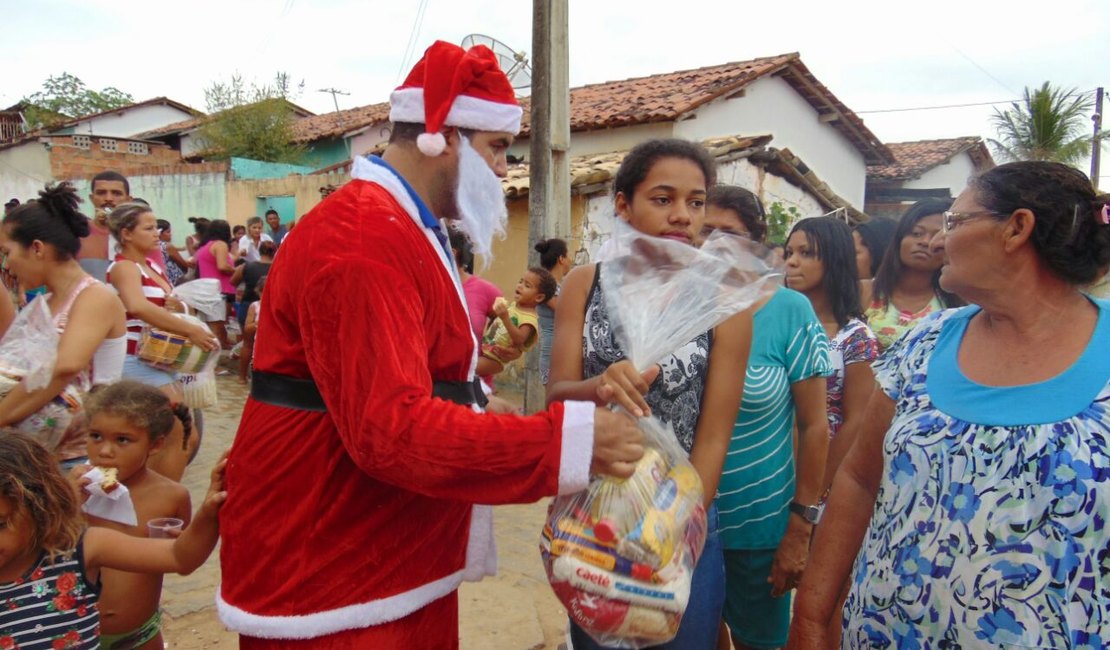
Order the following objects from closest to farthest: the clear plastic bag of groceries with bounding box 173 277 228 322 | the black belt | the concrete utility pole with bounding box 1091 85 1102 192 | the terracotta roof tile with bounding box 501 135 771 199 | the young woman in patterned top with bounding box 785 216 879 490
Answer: the black belt < the young woman in patterned top with bounding box 785 216 879 490 < the clear plastic bag of groceries with bounding box 173 277 228 322 < the terracotta roof tile with bounding box 501 135 771 199 < the concrete utility pole with bounding box 1091 85 1102 192

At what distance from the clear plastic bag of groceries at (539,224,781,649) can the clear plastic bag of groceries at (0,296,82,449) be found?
241 cm

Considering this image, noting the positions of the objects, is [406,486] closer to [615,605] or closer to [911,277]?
[615,605]

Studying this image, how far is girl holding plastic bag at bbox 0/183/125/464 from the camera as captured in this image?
3.05 metres

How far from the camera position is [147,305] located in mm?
4141

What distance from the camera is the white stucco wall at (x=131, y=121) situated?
2897 cm

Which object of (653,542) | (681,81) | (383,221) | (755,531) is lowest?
(755,531)

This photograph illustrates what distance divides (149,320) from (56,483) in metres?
2.12

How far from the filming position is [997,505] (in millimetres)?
1596

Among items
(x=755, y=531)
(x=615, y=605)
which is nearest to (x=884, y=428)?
(x=755, y=531)

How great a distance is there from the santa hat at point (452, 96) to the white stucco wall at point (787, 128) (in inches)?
476

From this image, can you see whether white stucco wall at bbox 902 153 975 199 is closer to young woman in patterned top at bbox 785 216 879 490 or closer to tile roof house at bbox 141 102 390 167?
tile roof house at bbox 141 102 390 167

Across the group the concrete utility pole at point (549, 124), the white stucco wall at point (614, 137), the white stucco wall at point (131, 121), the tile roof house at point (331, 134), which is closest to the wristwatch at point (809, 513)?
the concrete utility pole at point (549, 124)

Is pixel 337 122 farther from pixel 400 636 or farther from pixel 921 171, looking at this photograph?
pixel 400 636

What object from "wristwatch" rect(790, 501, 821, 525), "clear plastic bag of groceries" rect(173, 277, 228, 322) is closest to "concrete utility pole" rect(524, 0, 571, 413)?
"clear plastic bag of groceries" rect(173, 277, 228, 322)
